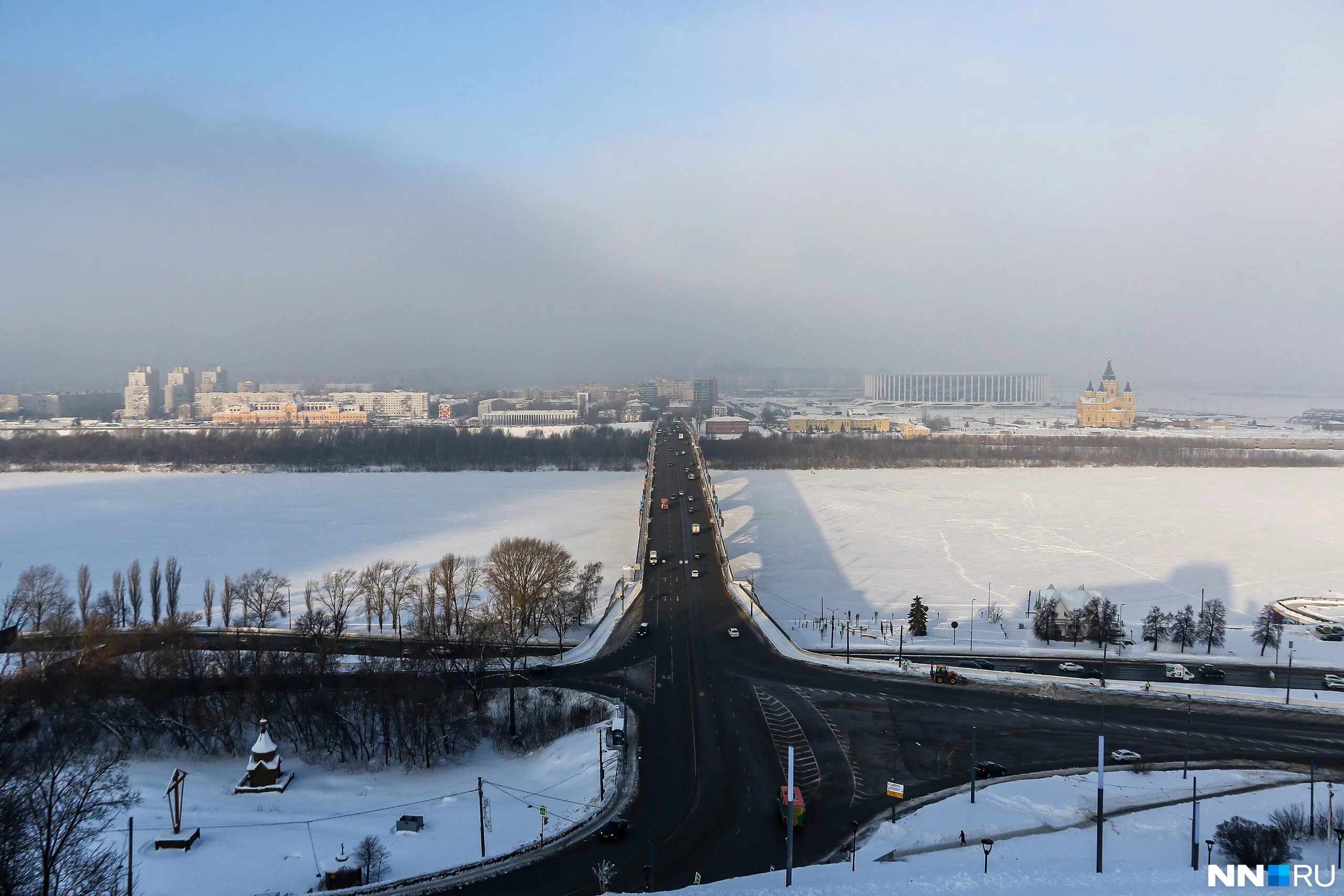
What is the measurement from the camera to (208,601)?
30.1m

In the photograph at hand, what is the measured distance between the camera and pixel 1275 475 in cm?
7150

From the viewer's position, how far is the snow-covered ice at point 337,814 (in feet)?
47.5

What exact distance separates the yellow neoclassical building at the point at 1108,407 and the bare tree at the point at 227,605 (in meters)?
115

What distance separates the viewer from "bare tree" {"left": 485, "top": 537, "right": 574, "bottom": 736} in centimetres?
2622

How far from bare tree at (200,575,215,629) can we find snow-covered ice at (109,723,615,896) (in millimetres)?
10750

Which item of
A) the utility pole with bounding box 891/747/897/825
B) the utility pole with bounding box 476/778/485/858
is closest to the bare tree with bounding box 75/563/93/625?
the utility pole with bounding box 476/778/485/858

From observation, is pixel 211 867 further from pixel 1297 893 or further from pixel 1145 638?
pixel 1145 638

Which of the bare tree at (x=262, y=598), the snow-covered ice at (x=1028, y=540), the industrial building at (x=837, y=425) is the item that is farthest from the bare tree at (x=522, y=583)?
the industrial building at (x=837, y=425)

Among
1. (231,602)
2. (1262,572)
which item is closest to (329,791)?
(231,602)

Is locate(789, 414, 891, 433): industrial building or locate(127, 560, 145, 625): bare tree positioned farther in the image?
locate(789, 414, 891, 433): industrial building

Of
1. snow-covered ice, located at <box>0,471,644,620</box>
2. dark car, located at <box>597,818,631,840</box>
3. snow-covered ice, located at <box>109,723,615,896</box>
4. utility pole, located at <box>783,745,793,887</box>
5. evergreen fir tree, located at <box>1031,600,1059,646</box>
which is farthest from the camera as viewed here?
snow-covered ice, located at <box>0,471,644,620</box>

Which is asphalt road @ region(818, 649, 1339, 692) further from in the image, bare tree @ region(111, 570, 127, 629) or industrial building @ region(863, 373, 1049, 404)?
industrial building @ region(863, 373, 1049, 404)

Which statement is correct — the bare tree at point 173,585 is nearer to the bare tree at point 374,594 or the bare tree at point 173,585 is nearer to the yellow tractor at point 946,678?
the bare tree at point 374,594

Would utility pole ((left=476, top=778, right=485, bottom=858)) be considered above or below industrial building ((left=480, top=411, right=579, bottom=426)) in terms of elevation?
below
